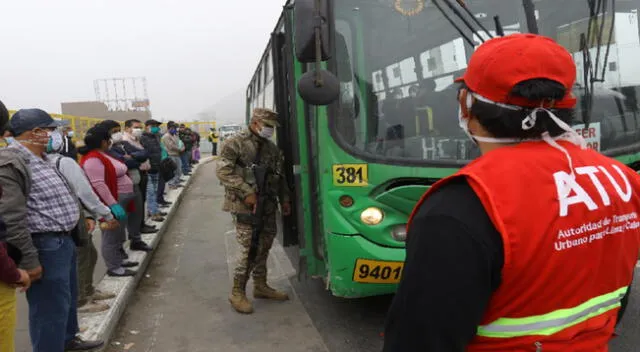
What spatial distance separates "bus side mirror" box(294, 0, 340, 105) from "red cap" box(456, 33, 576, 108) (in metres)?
1.79

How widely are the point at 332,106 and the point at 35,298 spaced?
7.28ft

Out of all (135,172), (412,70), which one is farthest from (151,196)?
(412,70)

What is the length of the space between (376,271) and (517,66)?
245 cm

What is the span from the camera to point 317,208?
3.73 m

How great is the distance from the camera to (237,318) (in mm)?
4234

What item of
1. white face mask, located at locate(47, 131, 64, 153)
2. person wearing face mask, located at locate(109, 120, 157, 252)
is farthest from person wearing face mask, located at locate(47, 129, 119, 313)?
person wearing face mask, located at locate(109, 120, 157, 252)

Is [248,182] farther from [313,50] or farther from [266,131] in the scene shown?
[313,50]

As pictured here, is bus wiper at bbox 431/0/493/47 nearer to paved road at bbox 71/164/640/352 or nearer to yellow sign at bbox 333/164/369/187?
yellow sign at bbox 333/164/369/187

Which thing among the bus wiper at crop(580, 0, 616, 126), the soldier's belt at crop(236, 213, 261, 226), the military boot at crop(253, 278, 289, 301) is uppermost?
the bus wiper at crop(580, 0, 616, 126)

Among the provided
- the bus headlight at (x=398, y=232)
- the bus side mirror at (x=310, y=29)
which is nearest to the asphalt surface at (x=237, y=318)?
the bus headlight at (x=398, y=232)

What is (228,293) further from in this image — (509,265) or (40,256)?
(509,265)

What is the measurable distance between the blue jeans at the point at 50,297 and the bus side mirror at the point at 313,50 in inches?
67.5

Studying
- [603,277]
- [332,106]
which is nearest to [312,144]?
[332,106]

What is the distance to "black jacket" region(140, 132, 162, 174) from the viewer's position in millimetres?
7699
